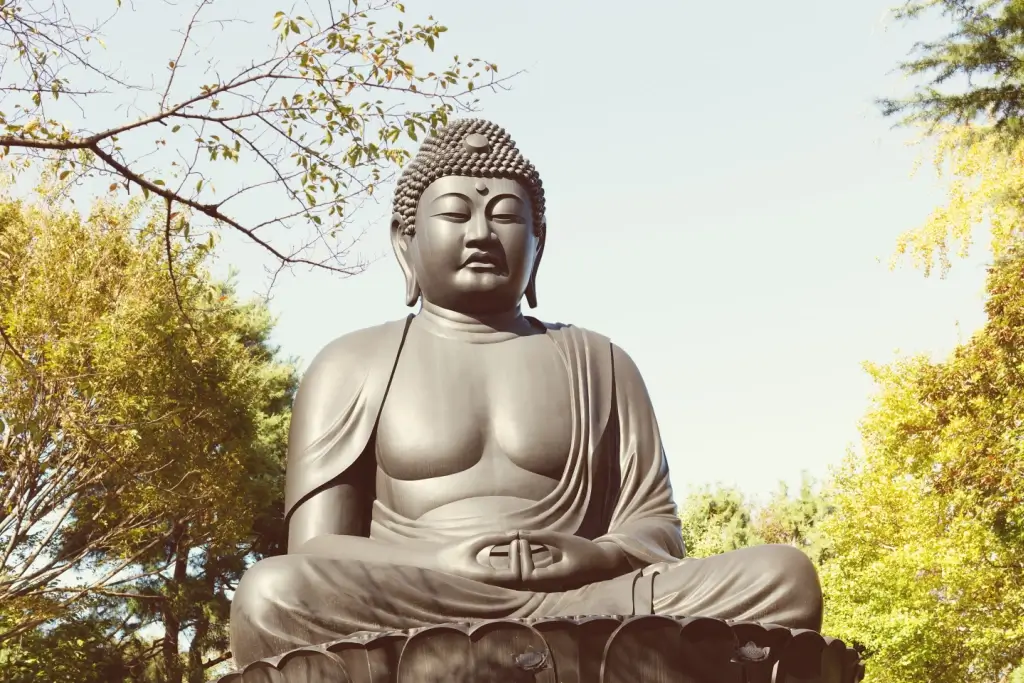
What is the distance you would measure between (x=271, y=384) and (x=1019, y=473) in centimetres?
1221

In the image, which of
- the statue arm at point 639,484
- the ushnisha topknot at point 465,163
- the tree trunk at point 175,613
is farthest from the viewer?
the tree trunk at point 175,613

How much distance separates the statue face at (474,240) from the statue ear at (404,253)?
25 centimetres

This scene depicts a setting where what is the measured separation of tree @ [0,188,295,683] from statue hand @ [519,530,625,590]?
6.15 m

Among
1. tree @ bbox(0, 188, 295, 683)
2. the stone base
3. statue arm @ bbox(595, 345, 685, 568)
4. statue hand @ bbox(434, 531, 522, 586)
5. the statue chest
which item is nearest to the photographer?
the stone base

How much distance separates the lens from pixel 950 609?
50.8ft

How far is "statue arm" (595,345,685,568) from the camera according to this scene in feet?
15.5

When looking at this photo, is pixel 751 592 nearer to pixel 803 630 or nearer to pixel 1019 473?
pixel 803 630

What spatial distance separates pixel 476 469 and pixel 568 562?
0.72 meters

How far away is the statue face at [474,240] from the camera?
5418 millimetres

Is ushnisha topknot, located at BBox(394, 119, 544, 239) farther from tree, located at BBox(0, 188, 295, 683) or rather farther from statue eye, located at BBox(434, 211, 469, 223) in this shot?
tree, located at BBox(0, 188, 295, 683)

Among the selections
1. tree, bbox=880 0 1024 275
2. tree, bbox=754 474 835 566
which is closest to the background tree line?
tree, bbox=880 0 1024 275

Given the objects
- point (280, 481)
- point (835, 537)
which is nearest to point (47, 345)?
point (280, 481)

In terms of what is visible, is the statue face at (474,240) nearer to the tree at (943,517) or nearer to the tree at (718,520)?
the tree at (943,517)

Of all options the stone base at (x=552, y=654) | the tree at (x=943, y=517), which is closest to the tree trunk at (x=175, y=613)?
the tree at (x=943, y=517)
